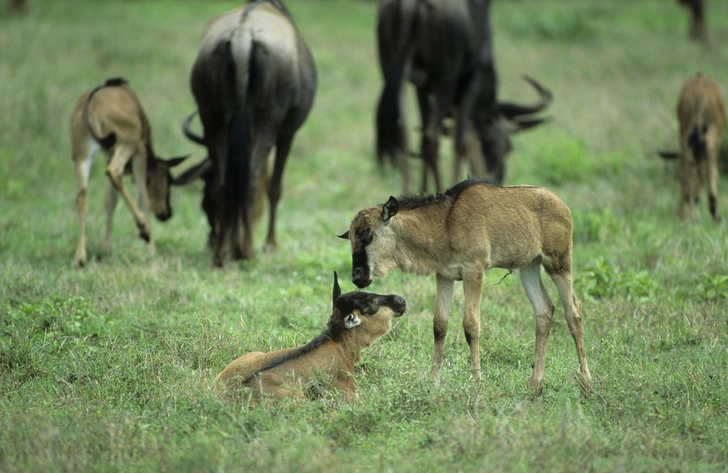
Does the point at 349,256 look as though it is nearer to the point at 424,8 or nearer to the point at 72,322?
the point at 72,322

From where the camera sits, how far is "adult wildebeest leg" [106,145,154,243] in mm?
9000

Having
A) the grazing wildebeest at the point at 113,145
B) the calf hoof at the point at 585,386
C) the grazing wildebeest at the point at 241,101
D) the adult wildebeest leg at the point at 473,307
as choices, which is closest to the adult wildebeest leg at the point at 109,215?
the grazing wildebeest at the point at 113,145

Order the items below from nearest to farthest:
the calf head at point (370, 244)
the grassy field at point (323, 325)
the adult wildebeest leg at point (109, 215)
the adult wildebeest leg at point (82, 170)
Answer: the grassy field at point (323, 325) < the calf head at point (370, 244) < the adult wildebeest leg at point (82, 170) < the adult wildebeest leg at point (109, 215)

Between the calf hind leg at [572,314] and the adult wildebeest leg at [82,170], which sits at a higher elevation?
the adult wildebeest leg at [82,170]

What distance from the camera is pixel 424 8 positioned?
37.5ft

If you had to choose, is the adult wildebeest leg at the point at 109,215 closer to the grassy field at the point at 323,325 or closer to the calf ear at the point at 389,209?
the grassy field at the point at 323,325

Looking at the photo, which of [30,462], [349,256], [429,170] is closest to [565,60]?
[429,170]

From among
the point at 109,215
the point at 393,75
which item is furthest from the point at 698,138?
the point at 109,215

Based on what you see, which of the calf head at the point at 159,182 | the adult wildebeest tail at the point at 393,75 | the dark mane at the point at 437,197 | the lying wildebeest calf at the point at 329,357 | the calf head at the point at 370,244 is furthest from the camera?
the adult wildebeest tail at the point at 393,75

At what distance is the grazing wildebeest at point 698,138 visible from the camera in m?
10.1

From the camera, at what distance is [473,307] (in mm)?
5688

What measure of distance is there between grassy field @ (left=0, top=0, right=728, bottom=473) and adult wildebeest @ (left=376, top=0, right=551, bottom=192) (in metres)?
0.84

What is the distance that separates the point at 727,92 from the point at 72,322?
1284 centimetres

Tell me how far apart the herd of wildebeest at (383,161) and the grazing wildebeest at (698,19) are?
13.0 meters
